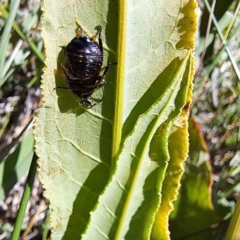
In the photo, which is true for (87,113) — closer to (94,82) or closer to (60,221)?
(94,82)

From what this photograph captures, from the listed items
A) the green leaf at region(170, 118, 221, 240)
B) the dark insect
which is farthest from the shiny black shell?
the green leaf at region(170, 118, 221, 240)

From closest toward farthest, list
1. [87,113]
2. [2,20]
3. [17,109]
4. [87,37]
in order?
[87,37]
[87,113]
[2,20]
[17,109]

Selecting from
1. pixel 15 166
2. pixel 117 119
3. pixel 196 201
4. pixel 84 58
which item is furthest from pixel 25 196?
pixel 196 201

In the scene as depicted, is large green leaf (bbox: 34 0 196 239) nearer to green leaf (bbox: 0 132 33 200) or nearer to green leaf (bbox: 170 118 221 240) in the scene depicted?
green leaf (bbox: 0 132 33 200)

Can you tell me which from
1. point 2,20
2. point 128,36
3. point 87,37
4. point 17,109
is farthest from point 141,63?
point 17,109

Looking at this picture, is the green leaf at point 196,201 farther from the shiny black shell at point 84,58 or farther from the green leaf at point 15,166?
the green leaf at point 15,166
